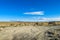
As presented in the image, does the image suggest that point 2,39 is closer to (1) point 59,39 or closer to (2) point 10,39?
(2) point 10,39

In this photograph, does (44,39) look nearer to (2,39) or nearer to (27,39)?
(27,39)

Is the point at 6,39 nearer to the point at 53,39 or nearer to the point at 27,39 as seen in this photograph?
the point at 27,39

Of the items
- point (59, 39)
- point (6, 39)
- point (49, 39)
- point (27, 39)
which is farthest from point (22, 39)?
point (59, 39)

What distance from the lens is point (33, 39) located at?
786 inches

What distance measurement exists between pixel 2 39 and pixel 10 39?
3.89 ft

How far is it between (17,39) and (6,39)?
1628 millimetres

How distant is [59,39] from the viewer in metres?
20.2

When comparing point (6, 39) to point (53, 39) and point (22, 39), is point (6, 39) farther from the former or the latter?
point (53, 39)

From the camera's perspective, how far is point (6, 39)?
19641mm

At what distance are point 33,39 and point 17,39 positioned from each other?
236 cm

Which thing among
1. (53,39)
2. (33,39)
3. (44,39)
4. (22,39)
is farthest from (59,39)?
(22,39)

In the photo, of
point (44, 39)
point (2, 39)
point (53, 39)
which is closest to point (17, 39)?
point (2, 39)

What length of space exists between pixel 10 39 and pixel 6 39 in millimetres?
670

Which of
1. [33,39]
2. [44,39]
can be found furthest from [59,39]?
[33,39]
